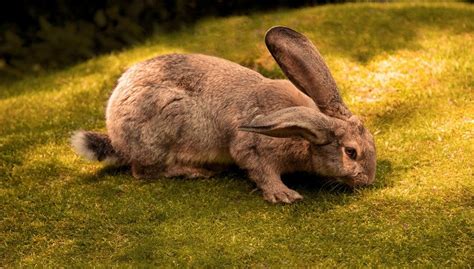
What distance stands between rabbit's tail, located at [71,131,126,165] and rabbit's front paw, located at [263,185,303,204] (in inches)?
55.5

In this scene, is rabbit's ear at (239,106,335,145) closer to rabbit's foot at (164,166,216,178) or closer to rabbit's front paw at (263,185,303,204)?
rabbit's front paw at (263,185,303,204)

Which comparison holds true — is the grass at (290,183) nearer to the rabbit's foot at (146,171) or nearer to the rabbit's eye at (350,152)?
the rabbit's foot at (146,171)

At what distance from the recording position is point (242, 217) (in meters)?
4.94

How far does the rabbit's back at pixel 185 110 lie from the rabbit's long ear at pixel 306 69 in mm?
248

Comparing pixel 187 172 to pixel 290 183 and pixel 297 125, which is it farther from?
pixel 297 125

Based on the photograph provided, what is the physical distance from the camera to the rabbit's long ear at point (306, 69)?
5.19m

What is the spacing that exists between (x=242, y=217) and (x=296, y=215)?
417 millimetres

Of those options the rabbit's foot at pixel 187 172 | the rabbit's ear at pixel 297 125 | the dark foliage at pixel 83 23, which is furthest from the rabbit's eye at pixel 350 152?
the dark foliage at pixel 83 23

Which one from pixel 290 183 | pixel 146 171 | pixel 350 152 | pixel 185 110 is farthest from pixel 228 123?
pixel 350 152

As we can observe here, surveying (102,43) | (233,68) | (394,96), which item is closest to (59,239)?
(233,68)

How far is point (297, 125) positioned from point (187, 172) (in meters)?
1.47

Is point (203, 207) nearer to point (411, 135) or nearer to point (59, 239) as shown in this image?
point (59, 239)

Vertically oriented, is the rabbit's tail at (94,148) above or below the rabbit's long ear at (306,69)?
Answer: below

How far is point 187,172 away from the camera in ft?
18.8
